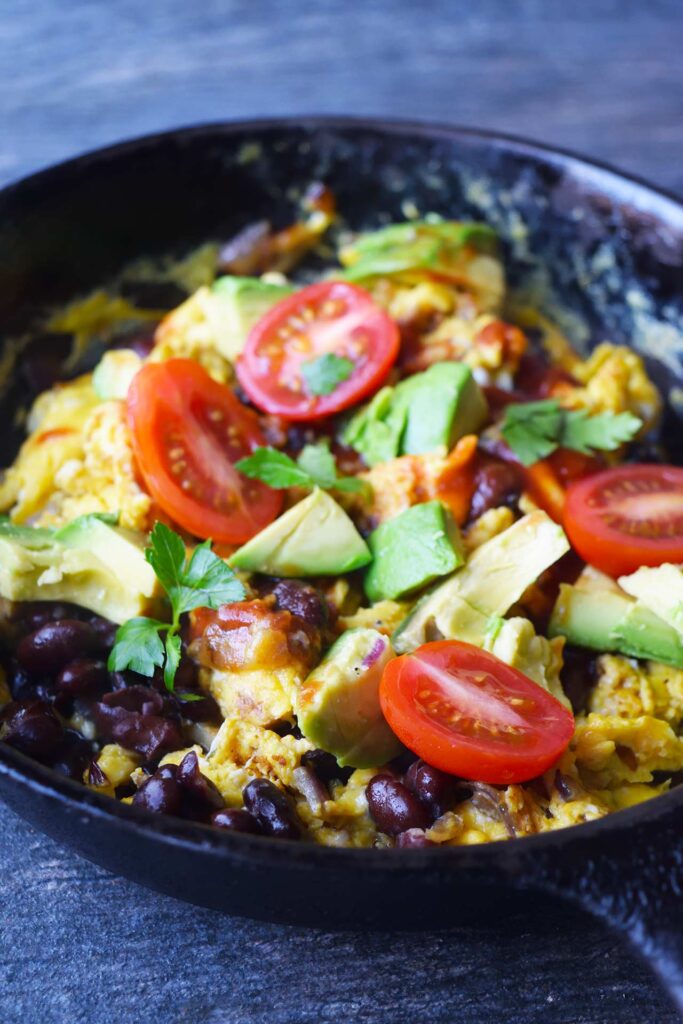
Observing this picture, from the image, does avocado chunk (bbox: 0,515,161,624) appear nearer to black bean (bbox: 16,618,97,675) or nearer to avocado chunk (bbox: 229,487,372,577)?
black bean (bbox: 16,618,97,675)

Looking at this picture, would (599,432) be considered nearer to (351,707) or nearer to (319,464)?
(319,464)

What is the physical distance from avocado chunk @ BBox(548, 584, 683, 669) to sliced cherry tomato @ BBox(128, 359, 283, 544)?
0.88 m

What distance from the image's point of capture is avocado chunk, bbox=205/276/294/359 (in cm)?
361

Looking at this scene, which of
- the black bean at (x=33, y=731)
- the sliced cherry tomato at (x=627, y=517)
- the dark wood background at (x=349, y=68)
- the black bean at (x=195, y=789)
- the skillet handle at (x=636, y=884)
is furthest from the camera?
the dark wood background at (x=349, y=68)

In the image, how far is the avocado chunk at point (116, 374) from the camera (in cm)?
351

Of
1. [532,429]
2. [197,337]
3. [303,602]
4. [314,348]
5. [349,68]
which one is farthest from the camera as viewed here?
[349,68]

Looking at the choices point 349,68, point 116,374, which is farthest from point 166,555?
point 349,68

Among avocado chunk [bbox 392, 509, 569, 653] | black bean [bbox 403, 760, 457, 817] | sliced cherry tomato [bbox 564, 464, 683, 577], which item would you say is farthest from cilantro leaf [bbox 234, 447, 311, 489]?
black bean [bbox 403, 760, 457, 817]

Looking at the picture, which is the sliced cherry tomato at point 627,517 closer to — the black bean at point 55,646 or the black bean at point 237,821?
the black bean at point 237,821

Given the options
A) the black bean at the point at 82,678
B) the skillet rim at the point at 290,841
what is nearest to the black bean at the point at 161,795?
the skillet rim at the point at 290,841

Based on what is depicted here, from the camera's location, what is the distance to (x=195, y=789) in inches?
97.6

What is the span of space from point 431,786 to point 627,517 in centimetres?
108

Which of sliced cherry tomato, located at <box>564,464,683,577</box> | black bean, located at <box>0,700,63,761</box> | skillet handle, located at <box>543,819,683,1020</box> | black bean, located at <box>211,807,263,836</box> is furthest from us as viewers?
sliced cherry tomato, located at <box>564,464,683,577</box>

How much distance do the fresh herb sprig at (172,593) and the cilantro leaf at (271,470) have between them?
0.41 m
